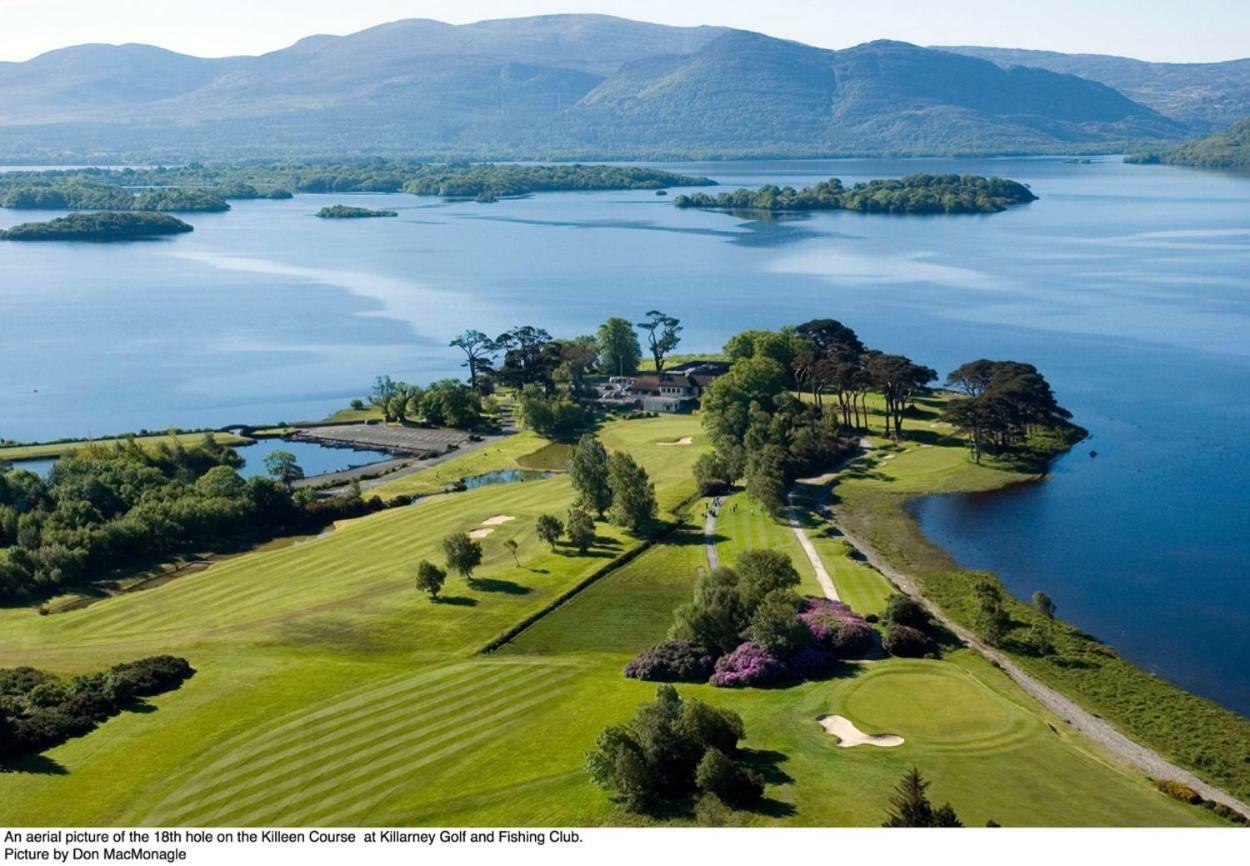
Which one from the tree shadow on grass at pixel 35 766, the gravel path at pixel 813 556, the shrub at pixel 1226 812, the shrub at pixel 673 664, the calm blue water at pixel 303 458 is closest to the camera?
the shrub at pixel 1226 812

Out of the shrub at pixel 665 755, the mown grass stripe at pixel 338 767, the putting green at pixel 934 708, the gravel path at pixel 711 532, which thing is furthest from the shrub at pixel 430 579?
the putting green at pixel 934 708

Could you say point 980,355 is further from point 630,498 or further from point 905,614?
point 905,614

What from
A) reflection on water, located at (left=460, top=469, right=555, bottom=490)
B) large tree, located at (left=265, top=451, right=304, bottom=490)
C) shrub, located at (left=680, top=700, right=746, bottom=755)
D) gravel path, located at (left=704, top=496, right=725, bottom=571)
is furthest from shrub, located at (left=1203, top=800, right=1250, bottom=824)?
large tree, located at (left=265, top=451, right=304, bottom=490)

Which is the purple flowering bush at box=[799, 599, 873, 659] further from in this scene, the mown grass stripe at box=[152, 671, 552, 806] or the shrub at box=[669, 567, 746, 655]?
the mown grass stripe at box=[152, 671, 552, 806]

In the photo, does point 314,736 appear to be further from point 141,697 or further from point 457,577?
point 457,577

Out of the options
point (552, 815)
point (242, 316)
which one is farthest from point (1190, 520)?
point (242, 316)

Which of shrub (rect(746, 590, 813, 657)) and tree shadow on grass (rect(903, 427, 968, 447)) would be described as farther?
tree shadow on grass (rect(903, 427, 968, 447))

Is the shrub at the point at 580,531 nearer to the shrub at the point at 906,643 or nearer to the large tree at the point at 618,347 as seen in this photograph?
the shrub at the point at 906,643
